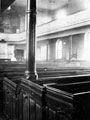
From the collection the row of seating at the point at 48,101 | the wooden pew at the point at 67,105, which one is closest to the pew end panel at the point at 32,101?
the row of seating at the point at 48,101

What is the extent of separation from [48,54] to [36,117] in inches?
640

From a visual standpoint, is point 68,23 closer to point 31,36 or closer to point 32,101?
point 31,36

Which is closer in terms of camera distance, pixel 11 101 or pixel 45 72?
pixel 11 101

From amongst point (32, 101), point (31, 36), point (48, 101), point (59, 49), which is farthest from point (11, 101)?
point (59, 49)

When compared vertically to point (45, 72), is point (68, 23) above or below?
above

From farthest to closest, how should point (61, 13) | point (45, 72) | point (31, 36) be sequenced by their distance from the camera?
point (61, 13) → point (45, 72) → point (31, 36)

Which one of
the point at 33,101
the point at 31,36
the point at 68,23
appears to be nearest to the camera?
the point at 33,101

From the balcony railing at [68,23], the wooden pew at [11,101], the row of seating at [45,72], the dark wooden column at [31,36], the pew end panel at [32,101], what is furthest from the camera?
the balcony railing at [68,23]

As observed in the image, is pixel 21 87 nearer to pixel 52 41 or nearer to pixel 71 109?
pixel 71 109

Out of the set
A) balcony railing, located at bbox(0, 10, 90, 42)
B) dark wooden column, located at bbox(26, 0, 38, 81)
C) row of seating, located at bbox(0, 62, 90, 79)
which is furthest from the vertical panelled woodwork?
balcony railing, located at bbox(0, 10, 90, 42)

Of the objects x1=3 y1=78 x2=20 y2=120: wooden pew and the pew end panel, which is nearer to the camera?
the pew end panel

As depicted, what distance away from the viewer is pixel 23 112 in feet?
10.3

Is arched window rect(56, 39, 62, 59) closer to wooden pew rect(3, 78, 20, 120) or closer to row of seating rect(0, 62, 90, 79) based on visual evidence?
row of seating rect(0, 62, 90, 79)

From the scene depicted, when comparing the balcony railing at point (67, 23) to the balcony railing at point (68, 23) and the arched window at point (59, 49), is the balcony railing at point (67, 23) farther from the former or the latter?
the arched window at point (59, 49)
